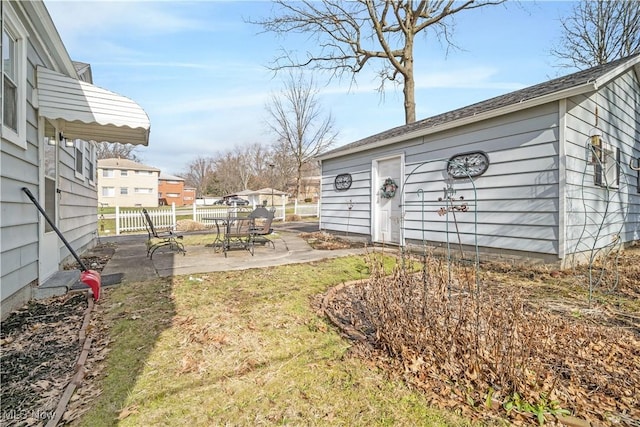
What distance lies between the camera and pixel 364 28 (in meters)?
13.3

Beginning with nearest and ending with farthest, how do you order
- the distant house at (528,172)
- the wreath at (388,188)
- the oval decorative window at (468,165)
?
the distant house at (528,172)
the oval decorative window at (468,165)
the wreath at (388,188)

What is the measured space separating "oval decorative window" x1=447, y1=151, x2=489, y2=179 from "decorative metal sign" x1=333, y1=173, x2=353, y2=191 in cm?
331

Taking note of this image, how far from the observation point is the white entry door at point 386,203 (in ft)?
25.3

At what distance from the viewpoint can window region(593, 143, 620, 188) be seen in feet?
19.3

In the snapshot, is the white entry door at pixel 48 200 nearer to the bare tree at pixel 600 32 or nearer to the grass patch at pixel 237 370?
the grass patch at pixel 237 370

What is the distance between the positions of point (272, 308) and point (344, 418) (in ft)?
6.23

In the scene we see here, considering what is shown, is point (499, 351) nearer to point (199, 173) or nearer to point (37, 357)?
point (37, 357)

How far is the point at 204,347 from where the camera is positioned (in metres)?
2.68

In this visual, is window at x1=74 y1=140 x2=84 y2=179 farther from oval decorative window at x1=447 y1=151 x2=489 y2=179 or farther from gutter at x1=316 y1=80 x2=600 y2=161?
oval decorative window at x1=447 y1=151 x2=489 y2=179

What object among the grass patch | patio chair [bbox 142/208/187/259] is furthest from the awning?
the grass patch

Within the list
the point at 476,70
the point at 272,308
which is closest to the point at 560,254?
the point at 272,308

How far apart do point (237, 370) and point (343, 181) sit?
24.5ft

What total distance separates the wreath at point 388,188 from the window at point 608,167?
387cm

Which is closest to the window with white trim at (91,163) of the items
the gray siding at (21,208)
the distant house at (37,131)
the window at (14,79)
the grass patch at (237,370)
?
the distant house at (37,131)
